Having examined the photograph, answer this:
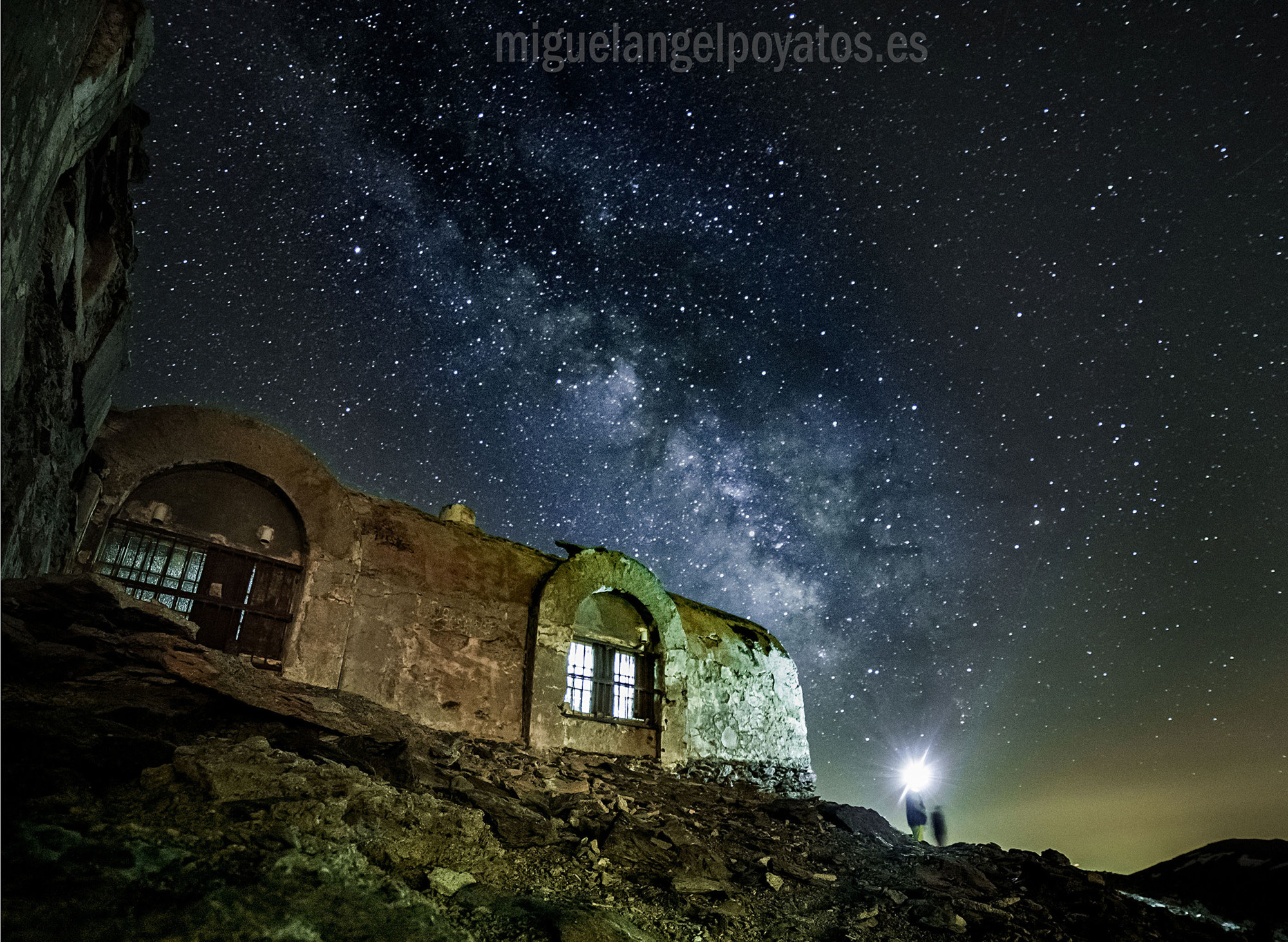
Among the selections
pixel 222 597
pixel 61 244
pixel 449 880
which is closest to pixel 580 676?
pixel 222 597

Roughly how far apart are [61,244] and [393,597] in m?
5.20

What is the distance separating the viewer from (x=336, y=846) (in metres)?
3.27

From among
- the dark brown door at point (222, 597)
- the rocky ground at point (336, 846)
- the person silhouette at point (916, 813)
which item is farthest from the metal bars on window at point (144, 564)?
the person silhouette at point (916, 813)

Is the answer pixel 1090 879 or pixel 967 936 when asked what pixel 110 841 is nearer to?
pixel 967 936

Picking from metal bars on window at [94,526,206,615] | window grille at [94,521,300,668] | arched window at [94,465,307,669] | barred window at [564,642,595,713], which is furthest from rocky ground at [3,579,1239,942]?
barred window at [564,642,595,713]

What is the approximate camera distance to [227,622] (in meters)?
7.89

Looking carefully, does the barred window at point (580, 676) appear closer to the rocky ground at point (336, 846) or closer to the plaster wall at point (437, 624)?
the plaster wall at point (437, 624)

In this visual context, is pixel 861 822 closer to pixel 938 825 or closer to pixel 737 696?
pixel 737 696

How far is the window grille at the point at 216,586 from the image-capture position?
24.7 feet

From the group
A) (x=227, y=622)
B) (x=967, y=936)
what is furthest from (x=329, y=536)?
(x=967, y=936)

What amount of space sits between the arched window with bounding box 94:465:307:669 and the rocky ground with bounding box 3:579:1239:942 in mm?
1798

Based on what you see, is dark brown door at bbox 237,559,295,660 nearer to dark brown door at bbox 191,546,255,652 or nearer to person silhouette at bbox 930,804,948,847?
dark brown door at bbox 191,546,255,652

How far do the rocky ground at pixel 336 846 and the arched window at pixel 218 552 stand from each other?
1798 millimetres

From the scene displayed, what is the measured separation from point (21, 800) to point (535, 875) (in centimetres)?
247
